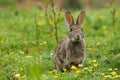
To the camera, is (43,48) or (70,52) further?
(43,48)

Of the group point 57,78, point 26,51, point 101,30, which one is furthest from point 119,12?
point 57,78

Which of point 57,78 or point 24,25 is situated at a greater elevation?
point 24,25

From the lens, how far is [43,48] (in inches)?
383

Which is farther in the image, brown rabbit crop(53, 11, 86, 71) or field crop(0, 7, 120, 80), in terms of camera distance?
brown rabbit crop(53, 11, 86, 71)

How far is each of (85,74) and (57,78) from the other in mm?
525

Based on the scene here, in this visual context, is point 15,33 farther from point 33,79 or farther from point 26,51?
point 33,79

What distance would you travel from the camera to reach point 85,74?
283 inches

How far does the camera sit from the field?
23.3 feet

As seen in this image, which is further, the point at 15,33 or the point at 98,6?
the point at 98,6

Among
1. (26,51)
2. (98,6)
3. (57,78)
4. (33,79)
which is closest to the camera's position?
(33,79)

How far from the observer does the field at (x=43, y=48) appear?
7.11 metres

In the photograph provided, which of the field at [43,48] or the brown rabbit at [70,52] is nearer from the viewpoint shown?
the field at [43,48]

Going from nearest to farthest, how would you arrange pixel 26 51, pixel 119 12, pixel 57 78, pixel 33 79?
1. pixel 33 79
2. pixel 57 78
3. pixel 26 51
4. pixel 119 12

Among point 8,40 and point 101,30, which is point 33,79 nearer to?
point 8,40
